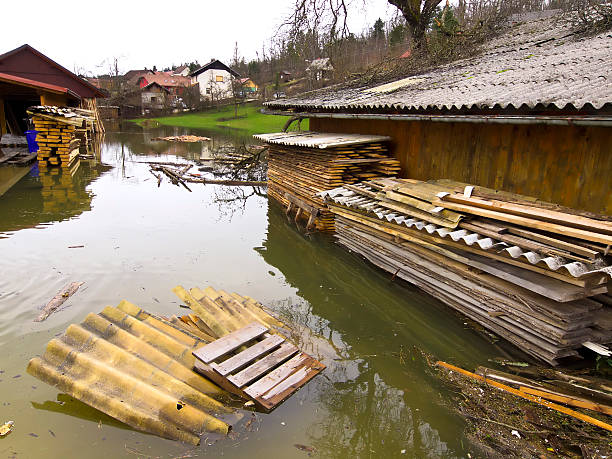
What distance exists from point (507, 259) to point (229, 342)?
385 cm

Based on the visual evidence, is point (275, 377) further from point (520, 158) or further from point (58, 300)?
point (520, 158)

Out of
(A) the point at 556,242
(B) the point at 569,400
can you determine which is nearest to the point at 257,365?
(B) the point at 569,400

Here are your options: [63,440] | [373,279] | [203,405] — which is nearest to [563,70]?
[373,279]

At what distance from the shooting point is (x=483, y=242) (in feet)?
17.6

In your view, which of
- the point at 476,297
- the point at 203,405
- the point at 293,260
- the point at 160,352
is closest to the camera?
the point at 203,405

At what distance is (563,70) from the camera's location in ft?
22.8

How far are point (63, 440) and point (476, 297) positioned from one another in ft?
18.0

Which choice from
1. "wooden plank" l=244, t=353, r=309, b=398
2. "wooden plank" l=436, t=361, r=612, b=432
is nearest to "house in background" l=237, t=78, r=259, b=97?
"wooden plank" l=244, t=353, r=309, b=398

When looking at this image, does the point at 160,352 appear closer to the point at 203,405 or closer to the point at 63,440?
the point at 203,405

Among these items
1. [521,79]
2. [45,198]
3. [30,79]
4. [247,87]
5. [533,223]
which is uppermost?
[247,87]

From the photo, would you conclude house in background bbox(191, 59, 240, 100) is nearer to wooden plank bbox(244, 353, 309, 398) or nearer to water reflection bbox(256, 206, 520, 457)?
water reflection bbox(256, 206, 520, 457)

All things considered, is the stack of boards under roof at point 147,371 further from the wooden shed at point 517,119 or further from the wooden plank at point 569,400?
the wooden shed at point 517,119

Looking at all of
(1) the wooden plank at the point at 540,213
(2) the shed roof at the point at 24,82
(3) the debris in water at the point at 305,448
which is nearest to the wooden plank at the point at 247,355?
(3) the debris in water at the point at 305,448

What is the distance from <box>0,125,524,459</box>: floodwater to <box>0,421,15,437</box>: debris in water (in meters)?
0.05
